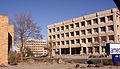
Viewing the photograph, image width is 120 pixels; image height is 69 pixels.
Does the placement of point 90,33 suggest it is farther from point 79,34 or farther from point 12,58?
point 12,58

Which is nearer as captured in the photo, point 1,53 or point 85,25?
point 1,53

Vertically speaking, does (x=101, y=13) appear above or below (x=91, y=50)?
above

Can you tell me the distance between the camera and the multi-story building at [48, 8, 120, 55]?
74375mm

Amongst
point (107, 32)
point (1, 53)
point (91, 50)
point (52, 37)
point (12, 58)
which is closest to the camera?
point (1, 53)

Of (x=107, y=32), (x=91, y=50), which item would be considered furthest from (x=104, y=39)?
(x=91, y=50)

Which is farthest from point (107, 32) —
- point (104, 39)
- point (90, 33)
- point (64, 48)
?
point (64, 48)

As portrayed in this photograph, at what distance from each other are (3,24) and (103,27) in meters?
53.7

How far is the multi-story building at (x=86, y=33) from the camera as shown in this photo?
244 ft

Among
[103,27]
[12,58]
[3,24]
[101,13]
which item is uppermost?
[101,13]

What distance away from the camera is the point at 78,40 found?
90000mm

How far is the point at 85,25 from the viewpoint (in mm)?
86500

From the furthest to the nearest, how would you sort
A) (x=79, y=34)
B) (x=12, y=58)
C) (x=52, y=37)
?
1. (x=52, y=37)
2. (x=79, y=34)
3. (x=12, y=58)

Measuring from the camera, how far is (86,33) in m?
85.8

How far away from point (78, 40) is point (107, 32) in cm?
1685
